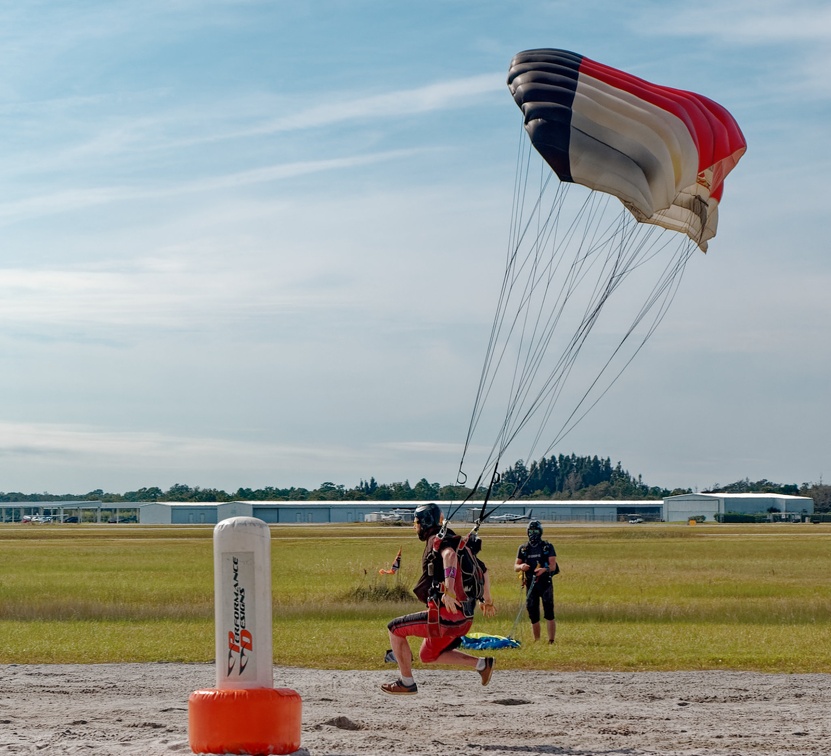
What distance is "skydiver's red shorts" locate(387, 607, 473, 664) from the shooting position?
10.4m

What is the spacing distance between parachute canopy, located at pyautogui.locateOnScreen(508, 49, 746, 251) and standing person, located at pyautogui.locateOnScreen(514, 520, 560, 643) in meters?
6.61

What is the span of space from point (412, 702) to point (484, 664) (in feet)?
5.08

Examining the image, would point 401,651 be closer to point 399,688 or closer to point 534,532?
point 399,688

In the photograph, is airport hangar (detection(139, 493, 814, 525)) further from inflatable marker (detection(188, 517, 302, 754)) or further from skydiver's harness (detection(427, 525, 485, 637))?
inflatable marker (detection(188, 517, 302, 754))

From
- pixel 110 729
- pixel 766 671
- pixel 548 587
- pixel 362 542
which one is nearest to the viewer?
pixel 110 729

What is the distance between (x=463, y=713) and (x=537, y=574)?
6581mm

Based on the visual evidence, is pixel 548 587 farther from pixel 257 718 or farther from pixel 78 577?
pixel 78 577

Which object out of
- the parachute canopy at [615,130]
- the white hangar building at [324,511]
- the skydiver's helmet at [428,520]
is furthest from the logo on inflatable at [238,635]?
the white hangar building at [324,511]

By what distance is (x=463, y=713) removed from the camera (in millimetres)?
11352

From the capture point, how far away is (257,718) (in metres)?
8.91

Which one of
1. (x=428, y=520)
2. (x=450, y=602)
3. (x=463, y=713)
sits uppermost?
(x=428, y=520)

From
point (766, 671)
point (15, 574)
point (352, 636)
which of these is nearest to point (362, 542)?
point (15, 574)

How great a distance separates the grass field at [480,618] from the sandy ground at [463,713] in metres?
1.69

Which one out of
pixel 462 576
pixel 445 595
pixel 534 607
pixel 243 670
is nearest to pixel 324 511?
pixel 534 607
